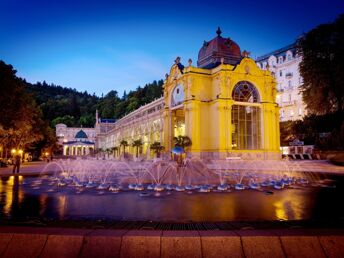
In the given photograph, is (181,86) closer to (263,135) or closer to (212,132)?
(212,132)

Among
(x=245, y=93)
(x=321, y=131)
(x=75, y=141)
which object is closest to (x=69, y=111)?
(x=75, y=141)

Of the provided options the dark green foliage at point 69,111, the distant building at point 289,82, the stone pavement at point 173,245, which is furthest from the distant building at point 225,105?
the dark green foliage at point 69,111

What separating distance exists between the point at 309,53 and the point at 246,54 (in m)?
11.1

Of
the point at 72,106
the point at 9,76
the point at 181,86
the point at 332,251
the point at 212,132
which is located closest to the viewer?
the point at 332,251

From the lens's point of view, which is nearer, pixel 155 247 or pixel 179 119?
pixel 155 247

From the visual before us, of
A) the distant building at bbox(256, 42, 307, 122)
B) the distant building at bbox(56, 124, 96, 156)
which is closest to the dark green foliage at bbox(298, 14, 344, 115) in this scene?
the distant building at bbox(256, 42, 307, 122)

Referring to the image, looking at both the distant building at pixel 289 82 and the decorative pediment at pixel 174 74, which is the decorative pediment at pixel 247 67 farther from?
the distant building at pixel 289 82

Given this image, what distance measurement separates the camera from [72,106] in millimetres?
169500

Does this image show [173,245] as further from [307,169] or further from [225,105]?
[225,105]

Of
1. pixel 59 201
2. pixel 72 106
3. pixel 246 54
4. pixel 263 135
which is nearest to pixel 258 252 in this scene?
pixel 59 201

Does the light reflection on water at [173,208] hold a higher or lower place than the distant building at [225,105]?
lower

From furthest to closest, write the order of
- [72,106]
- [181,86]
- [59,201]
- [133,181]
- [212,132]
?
[72,106]
[181,86]
[212,132]
[133,181]
[59,201]

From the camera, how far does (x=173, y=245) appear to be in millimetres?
4586

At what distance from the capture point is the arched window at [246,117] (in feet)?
145
